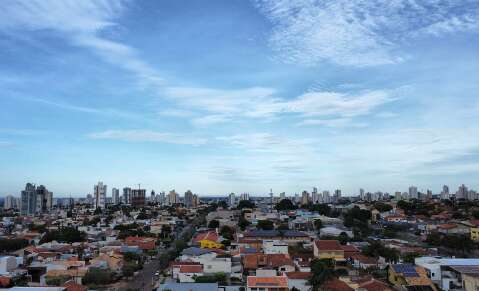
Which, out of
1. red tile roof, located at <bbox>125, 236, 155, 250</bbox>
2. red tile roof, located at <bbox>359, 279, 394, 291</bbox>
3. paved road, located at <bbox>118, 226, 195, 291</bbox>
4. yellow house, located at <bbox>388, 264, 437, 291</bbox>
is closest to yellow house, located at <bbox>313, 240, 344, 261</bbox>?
yellow house, located at <bbox>388, 264, 437, 291</bbox>

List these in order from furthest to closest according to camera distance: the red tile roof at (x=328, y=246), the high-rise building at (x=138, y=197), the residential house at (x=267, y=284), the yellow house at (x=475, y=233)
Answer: the high-rise building at (x=138, y=197) < the yellow house at (x=475, y=233) < the red tile roof at (x=328, y=246) < the residential house at (x=267, y=284)

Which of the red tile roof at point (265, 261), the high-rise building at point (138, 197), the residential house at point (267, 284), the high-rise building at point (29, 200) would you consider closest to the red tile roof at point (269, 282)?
the residential house at point (267, 284)

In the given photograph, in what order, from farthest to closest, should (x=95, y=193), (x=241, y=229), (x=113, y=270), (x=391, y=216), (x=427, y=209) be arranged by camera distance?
(x=95, y=193) → (x=427, y=209) → (x=391, y=216) → (x=241, y=229) → (x=113, y=270)

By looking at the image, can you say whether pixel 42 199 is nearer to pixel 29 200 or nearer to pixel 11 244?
pixel 29 200

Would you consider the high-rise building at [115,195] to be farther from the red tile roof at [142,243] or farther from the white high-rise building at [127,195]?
the red tile roof at [142,243]

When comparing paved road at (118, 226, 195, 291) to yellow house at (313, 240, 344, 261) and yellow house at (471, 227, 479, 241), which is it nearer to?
yellow house at (313, 240, 344, 261)

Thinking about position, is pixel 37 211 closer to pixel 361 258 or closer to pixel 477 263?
pixel 361 258

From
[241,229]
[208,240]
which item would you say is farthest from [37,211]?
[208,240]
